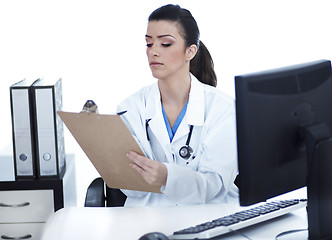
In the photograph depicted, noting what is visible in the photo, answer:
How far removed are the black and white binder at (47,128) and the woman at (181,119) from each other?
0.38 meters

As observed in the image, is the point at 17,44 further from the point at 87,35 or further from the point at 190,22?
the point at 190,22

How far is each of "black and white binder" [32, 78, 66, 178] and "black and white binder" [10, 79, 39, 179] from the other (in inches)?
1.1

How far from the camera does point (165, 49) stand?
2451 millimetres

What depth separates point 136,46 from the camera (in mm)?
3459

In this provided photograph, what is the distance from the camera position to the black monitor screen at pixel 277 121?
154cm

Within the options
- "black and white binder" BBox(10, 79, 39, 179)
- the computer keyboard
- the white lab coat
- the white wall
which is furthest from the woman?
the white wall

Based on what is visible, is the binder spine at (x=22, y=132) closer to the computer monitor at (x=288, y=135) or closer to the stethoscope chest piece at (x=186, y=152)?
the stethoscope chest piece at (x=186, y=152)

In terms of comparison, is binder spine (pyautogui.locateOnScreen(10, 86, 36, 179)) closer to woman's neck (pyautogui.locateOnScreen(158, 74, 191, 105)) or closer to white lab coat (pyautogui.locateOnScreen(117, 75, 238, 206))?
white lab coat (pyautogui.locateOnScreen(117, 75, 238, 206))

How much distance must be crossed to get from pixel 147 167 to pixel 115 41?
59.2 inches

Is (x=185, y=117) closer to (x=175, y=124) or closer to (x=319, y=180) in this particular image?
(x=175, y=124)

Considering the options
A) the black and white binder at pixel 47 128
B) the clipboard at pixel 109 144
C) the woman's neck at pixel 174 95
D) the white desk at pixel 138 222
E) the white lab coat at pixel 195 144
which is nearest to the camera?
the white desk at pixel 138 222

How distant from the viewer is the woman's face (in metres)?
2.43

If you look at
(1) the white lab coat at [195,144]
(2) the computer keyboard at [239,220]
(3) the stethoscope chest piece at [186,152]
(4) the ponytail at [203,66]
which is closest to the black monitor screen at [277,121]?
(2) the computer keyboard at [239,220]

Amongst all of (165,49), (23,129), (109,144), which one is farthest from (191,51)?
(23,129)
